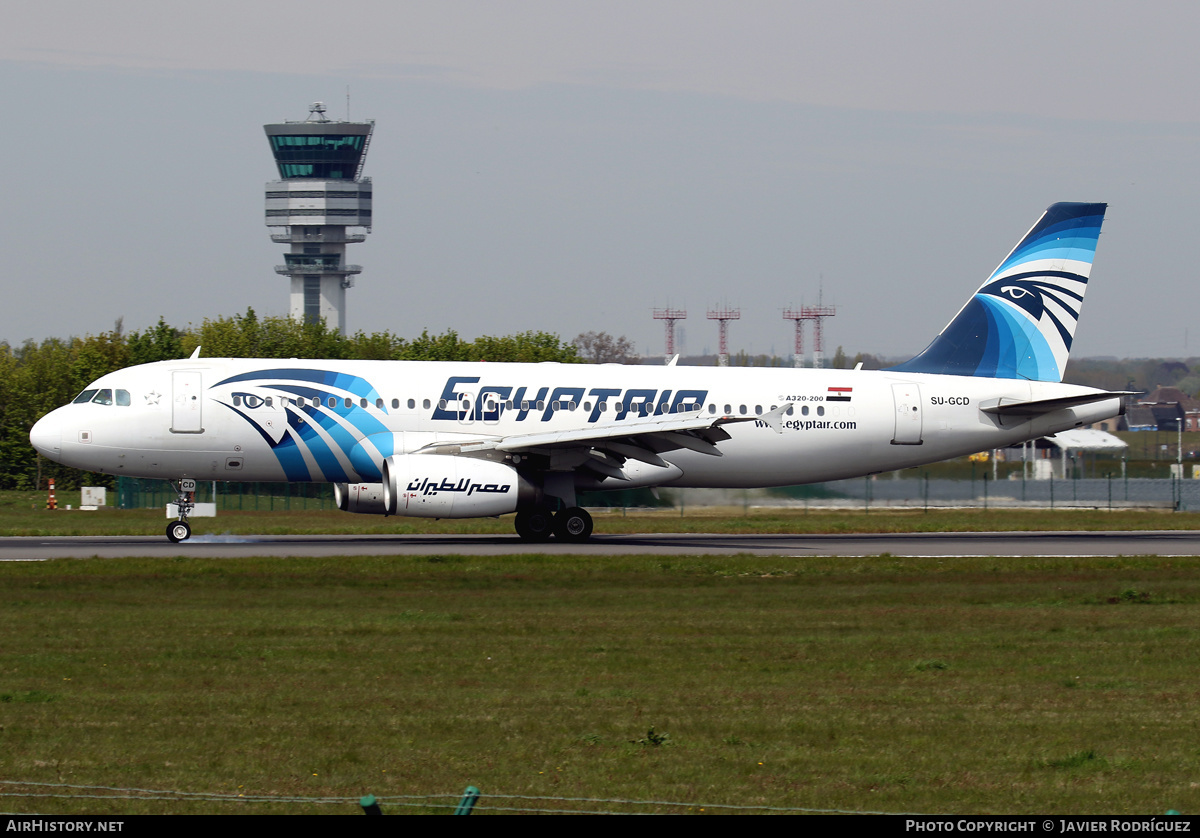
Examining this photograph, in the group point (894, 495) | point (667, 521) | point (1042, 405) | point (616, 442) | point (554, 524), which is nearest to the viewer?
point (616, 442)

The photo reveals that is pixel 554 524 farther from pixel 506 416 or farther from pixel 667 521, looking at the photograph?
pixel 667 521

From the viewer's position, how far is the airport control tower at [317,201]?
509 feet

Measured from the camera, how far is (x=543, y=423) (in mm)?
31672

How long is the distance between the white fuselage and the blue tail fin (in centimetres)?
93

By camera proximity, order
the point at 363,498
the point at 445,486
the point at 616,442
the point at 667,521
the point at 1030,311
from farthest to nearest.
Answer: the point at 667,521 < the point at 1030,311 < the point at 616,442 < the point at 363,498 < the point at 445,486

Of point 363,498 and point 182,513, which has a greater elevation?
point 363,498

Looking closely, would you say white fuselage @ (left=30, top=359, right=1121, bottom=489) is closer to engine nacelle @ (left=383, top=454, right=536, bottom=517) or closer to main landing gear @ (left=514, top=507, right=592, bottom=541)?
main landing gear @ (left=514, top=507, right=592, bottom=541)

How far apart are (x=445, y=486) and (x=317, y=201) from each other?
132m

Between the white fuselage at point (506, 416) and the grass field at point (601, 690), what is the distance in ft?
23.0

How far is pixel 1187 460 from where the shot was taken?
245 feet

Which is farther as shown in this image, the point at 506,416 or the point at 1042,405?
the point at 1042,405

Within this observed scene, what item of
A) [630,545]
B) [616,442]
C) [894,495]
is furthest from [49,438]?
[894,495]

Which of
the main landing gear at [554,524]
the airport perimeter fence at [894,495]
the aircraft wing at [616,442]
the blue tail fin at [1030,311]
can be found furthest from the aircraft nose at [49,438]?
the blue tail fin at [1030,311]
